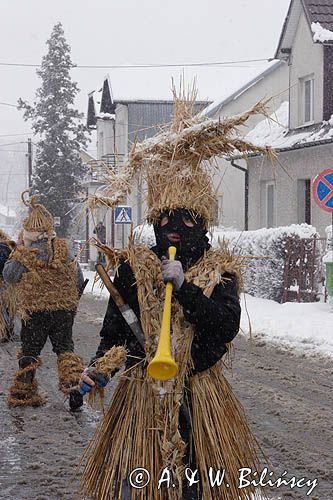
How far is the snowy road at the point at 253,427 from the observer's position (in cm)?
563

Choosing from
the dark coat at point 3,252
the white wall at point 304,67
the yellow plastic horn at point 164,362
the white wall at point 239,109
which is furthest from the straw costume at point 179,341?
the white wall at point 239,109

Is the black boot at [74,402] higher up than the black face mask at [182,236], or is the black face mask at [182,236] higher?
the black face mask at [182,236]

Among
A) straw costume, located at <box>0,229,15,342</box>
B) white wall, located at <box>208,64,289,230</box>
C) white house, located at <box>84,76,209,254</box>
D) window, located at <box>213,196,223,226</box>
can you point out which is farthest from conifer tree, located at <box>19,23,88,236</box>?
window, located at <box>213,196,223,226</box>

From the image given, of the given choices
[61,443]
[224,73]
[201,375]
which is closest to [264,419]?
[61,443]

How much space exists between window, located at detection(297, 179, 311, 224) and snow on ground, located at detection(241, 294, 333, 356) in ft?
17.7

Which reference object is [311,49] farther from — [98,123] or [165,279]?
[98,123]

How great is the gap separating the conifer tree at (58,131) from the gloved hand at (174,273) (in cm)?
4077

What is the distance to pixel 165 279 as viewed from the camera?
3697 mm

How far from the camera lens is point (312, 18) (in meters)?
22.0

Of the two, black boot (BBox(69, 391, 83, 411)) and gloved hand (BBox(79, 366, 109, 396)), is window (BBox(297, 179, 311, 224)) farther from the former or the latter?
gloved hand (BBox(79, 366, 109, 396))

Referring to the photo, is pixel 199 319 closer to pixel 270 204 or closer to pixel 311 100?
pixel 311 100

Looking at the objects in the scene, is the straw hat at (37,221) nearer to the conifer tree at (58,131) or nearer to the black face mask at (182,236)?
the black face mask at (182,236)

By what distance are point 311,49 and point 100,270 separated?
1950 cm

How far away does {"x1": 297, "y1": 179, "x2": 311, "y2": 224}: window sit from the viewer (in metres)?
22.8
